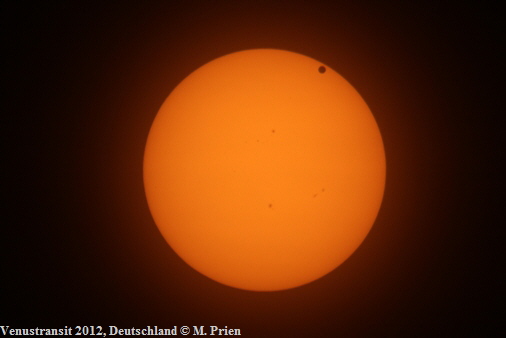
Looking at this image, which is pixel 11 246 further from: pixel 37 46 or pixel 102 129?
pixel 37 46

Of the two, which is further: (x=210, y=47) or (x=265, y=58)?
(x=210, y=47)

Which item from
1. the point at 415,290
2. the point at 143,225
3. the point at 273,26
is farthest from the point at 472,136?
the point at 143,225

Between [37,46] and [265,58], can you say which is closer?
[265,58]

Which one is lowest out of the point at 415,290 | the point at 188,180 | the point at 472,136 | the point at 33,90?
the point at 415,290

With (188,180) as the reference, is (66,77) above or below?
above

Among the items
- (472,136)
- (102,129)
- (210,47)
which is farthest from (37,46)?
(472,136)

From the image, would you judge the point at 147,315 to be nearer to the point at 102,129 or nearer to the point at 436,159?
the point at 102,129
